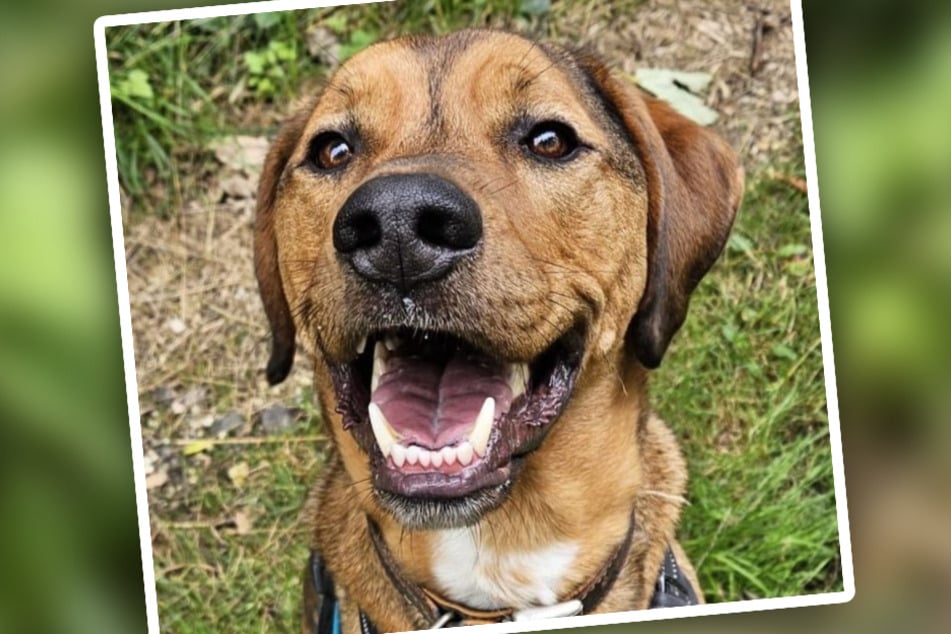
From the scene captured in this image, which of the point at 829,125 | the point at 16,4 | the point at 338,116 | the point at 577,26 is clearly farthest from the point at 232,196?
the point at 829,125

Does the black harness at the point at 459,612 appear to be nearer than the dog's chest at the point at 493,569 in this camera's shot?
Yes

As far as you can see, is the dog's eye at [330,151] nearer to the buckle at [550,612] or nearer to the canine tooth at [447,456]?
the canine tooth at [447,456]

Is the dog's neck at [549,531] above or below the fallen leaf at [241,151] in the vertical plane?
below

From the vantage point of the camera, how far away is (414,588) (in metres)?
3.34

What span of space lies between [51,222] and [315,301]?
2.73 feet

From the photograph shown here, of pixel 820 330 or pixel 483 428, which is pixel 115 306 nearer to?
pixel 483 428

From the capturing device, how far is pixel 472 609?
10.8 ft

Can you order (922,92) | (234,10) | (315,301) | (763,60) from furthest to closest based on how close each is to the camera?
(763,60), (315,301), (234,10), (922,92)

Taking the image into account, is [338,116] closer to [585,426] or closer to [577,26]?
[577,26]

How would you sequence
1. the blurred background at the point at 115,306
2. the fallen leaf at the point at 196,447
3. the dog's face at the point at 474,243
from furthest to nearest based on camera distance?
1. the fallen leaf at the point at 196,447
2. the dog's face at the point at 474,243
3. the blurred background at the point at 115,306

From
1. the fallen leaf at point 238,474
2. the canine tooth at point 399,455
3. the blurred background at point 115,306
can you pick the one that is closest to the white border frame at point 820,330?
the blurred background at point 115,306

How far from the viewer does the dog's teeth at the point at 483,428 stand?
291 cm

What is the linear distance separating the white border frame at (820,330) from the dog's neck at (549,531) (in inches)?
19.2

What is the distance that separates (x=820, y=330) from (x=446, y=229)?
99 centimetres
